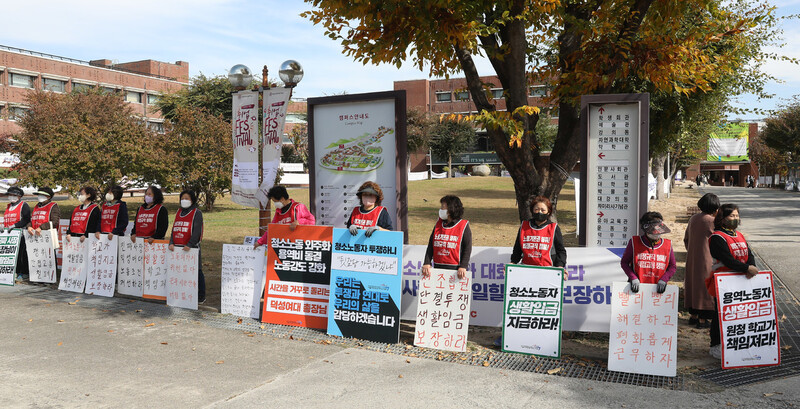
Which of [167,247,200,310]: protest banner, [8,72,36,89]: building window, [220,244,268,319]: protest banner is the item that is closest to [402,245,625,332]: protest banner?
[220,244,268,319]: protest banner

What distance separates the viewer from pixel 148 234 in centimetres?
937

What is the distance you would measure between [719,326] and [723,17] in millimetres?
4865

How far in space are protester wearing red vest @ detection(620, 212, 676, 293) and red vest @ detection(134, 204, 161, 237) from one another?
6.76 meters

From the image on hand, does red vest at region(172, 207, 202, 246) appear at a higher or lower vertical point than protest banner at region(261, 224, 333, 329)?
higher

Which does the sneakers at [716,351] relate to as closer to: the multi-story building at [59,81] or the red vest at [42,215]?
the red vest at [42,215]

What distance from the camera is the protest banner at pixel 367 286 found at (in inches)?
274

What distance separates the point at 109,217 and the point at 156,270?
1.47 metres

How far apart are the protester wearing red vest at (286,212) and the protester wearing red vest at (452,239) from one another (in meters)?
2.20

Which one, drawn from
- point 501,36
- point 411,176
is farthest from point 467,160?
point 501,36

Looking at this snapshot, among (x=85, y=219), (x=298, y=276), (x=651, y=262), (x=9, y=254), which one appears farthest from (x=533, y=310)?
(x=9, y=254)

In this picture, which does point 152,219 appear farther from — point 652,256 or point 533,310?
point 652,256

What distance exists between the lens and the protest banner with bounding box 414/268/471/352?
21.7ft

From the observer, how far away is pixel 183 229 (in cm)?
873

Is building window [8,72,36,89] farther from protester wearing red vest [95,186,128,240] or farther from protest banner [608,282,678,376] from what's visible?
protest banner [608,282,678,376]
